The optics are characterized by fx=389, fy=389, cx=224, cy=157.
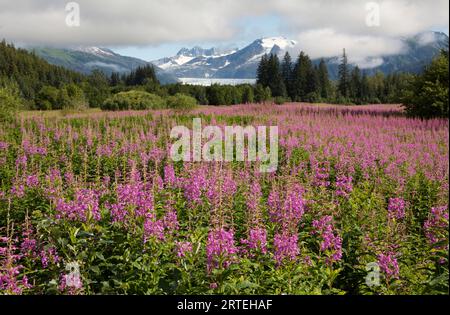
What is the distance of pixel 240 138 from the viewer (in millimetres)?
13422

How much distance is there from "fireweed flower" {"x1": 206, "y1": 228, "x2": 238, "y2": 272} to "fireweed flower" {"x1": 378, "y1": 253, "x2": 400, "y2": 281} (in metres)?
1.78

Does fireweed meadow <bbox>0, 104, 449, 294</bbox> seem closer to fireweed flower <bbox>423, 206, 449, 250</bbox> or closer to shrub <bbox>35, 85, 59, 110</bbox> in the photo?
fireweed flower <bbox>423, 206, 449, 250</bbox>

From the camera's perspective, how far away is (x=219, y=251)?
4.09 metres

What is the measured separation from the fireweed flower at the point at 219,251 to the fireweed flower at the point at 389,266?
70.1 inches

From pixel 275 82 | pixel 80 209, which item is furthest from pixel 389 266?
pixel 275 82

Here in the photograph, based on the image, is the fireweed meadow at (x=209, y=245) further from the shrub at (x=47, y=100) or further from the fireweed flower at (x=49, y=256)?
the shrub at (x=47, y=100)

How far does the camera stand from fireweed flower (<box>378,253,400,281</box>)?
14.6ft

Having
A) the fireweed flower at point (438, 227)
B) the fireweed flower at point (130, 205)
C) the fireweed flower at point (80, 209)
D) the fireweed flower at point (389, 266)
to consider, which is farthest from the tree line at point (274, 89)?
the fireweed flower at point (389, 266)

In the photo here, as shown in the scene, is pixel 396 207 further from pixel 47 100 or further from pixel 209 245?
pixel 47 100

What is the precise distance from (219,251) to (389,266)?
6.68 feet

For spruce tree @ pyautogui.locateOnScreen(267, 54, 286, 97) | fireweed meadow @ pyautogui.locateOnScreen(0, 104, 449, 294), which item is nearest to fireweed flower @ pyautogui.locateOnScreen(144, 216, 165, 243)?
fireweed meadow @ pyautogui.locateOnScreen(0, 104, 449, 294)
